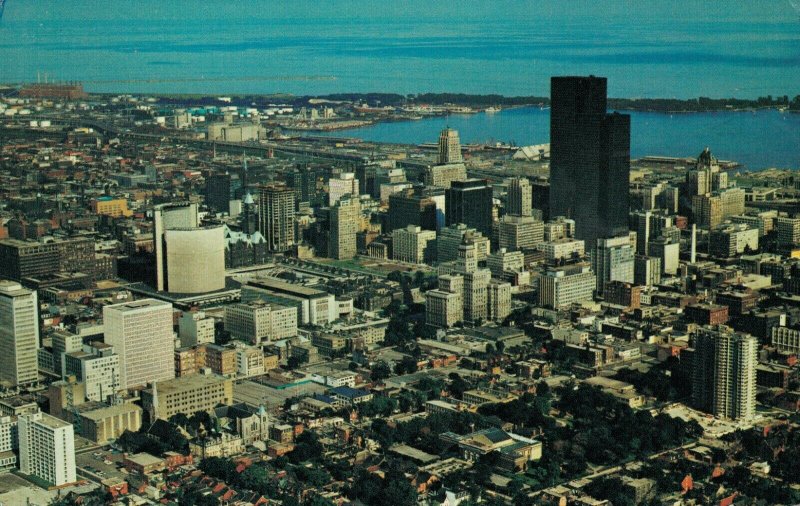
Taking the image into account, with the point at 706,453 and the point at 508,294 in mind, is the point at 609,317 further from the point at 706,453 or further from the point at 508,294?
the point at 706,453

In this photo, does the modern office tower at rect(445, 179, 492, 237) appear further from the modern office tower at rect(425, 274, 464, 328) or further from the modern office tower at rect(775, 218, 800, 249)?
the modern office tower at rect(775, 218, 800, 249)

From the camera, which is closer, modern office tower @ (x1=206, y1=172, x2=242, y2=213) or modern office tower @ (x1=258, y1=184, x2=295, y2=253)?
modern office tower @ (x1=258, y1=184, x2=295, y2=253)

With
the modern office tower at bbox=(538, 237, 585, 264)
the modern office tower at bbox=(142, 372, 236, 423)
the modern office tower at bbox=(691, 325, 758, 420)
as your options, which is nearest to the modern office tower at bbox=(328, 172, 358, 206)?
the modern office tower at bbox=(538, 237, 585, 264)

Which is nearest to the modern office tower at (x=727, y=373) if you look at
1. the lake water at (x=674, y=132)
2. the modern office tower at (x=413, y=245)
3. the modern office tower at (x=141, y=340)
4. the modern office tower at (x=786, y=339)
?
the modern office tower at (x=786, y=339)

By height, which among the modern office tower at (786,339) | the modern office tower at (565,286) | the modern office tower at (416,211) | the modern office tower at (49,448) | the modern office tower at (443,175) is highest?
the modern office tower at (443,175)

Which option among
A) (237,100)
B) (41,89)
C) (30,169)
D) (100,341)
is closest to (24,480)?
(100,341)

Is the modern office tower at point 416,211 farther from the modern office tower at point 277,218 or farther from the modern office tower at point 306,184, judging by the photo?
the modern office tower at point 306,184
